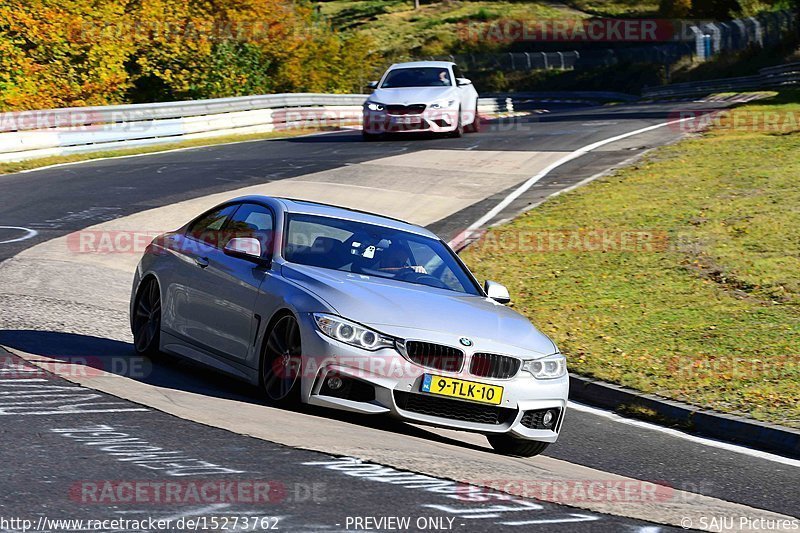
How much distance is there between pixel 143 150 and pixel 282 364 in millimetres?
22079

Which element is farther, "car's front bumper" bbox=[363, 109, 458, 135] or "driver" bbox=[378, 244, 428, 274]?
"car's front bumper" bbox=[363, 109, 458, 135]

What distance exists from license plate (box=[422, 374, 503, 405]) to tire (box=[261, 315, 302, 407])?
2.83ft

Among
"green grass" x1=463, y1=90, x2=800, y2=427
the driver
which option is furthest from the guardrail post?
the driver

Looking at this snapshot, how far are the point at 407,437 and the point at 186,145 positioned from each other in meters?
23.9

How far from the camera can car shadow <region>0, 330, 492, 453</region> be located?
870 cm

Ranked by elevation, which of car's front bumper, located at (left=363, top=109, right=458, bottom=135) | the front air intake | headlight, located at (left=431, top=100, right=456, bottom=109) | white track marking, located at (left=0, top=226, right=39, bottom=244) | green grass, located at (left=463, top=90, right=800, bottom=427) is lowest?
green grass, located at (left=463, top=90, right=800, bottom=427)

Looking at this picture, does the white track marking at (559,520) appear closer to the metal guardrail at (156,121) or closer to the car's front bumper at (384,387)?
the car's front bumper at (384,387)

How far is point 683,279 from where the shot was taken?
15344 mm

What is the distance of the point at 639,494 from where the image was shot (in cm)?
717

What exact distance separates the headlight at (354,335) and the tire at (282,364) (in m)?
0.28

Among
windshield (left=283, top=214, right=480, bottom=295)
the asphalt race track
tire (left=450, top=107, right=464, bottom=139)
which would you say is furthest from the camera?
tire (left=450, top=107, right=464, bottom=139)

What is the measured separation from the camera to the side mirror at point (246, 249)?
9039 millimetres

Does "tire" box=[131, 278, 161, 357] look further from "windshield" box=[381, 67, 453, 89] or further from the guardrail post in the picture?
the guardrail post

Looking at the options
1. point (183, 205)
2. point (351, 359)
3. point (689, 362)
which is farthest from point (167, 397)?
point (183, 205)
